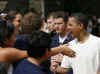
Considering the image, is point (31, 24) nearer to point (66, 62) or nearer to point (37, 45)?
point (66, 62)

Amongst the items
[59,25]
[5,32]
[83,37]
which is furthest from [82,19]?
[5,32]

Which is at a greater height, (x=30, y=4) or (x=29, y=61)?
(x=29, y=61)

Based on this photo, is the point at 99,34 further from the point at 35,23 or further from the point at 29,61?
the point at 29,61

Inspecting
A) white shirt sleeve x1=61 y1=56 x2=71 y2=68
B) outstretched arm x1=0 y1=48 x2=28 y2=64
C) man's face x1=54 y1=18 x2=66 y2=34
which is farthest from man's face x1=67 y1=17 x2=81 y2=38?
outstretched arm x1=0 y1=48 x2=28 y2=64

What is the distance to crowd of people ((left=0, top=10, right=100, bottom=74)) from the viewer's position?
12.2 ft

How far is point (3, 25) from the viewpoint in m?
4.19

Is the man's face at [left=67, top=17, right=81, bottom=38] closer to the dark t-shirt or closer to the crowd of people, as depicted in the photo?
the crowd of people

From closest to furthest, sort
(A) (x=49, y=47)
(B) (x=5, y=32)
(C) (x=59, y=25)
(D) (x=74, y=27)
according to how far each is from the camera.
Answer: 1. (A) (x=49, y=47)
2. (B) (x=5, y=32)
3. (D) (x=74, y=27)
4. (C) (x=59, y=25)

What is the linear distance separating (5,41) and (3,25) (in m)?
0.22

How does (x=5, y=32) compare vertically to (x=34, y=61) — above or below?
above

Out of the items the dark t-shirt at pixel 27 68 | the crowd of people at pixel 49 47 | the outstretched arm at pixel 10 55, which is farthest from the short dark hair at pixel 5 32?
the dark t-shirt at pixel 27 68

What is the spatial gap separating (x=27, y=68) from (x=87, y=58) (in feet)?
4.59

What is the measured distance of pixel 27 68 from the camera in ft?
12.2

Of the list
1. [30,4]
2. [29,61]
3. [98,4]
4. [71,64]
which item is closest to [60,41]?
[71,64]
